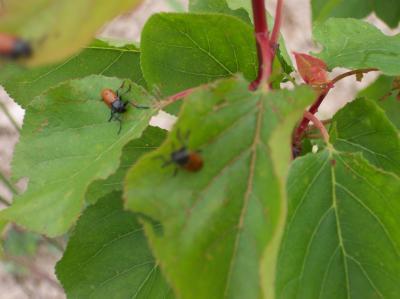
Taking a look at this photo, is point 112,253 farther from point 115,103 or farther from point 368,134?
point 368,134

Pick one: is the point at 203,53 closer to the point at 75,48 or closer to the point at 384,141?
the point at 384,141

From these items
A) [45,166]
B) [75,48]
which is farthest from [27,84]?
[75,48]

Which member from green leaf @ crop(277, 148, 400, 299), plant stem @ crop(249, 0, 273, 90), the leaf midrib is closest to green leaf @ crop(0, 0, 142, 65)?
the leaf midrib

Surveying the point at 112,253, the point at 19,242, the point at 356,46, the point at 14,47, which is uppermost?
the point at 14,47

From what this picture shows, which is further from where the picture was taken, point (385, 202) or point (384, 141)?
point (384, 141)

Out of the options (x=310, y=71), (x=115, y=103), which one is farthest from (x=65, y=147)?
(x=310, y=71)

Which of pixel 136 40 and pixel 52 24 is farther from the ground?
pixel 52 24
